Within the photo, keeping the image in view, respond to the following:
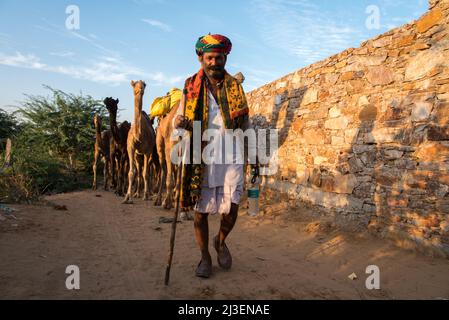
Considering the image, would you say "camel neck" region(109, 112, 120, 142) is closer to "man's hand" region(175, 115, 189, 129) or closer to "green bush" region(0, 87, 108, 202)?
"green bush" region(0, 87, 108, 202)

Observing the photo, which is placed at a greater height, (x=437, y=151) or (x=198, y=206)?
(x=437, y=151)

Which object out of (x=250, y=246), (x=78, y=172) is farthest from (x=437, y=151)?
(x=78, y=172)

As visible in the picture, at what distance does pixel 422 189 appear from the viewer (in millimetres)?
3791

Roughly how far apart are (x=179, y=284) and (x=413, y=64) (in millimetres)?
3955

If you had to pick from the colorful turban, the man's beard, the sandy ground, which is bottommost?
the sandy ground

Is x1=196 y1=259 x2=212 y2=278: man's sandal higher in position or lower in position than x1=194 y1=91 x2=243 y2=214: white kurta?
lower

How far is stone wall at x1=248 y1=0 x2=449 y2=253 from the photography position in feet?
12.2

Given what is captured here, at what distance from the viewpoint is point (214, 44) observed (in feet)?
9.65

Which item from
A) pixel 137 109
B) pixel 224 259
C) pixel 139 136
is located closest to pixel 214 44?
pixel 224 259

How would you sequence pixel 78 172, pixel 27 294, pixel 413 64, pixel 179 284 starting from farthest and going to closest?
pixel 78 172, pixel 413 64, pixel 179 284, pixel 27 294

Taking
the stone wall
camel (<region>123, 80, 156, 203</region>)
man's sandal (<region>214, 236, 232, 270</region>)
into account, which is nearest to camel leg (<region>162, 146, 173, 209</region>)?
camel (<region>123, 80, 156, 203</region>)

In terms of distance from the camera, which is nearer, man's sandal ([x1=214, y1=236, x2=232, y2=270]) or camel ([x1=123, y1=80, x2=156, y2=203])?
man's sandal ([x1=214, y1=236, x2=232, y2=270])

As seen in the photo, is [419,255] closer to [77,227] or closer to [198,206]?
[198,206]

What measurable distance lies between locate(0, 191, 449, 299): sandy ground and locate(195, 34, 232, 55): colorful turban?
2.17 m
